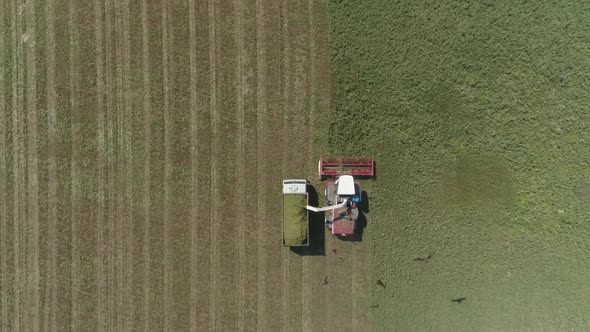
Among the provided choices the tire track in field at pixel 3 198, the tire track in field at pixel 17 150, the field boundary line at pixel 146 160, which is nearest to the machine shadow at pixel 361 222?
the field boundary line at pixel 146 160

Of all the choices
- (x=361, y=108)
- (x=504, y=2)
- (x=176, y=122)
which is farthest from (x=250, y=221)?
(x=504, y=2)

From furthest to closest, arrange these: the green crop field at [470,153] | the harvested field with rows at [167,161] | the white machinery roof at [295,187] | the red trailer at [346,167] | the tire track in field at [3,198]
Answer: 1. the tire track in field at [3,198]
2. the harvested field with rows at [167,161]
3. the red trailer at [346,167]
4. the green crop field at [470,153]
5. the white machinery roof at [295,187]

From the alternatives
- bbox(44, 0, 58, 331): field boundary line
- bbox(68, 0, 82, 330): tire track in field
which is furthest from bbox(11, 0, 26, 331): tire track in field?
bbox(68, 0, 82, 330): tire track in field

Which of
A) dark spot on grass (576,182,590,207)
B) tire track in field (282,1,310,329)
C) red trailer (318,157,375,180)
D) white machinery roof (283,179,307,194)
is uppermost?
tire track in field (282,1,310,329)

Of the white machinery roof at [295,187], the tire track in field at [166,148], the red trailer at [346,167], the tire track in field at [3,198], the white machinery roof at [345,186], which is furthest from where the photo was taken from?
the tire track in field at [3,198]

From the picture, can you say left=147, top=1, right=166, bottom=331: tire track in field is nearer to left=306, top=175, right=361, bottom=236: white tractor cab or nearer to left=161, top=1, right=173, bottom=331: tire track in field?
left=161, top=1, right=173, bottom=331: tire track in field

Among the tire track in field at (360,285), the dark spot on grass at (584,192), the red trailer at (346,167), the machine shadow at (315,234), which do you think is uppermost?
the red trailer at (346,167)

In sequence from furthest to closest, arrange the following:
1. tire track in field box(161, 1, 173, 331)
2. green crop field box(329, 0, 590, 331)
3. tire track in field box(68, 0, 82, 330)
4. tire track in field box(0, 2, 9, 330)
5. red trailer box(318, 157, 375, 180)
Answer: tire track in field box(0, 2, 9, 330)
tire track in field box(68, 0, 82, 330)
tire track in field box(161, 1, 173, 331)
red trailer box(318, 157, 375, 180)
green crop field box(329, 0, 590, 331)

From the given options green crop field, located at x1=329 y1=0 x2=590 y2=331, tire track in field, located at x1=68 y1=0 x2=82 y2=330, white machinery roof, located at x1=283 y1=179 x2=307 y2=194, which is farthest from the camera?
tire track in field, located at x1=68 y1=0 x2=82 y2=330

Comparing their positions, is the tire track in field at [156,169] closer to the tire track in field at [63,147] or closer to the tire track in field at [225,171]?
the tire track in field at [225,171]
